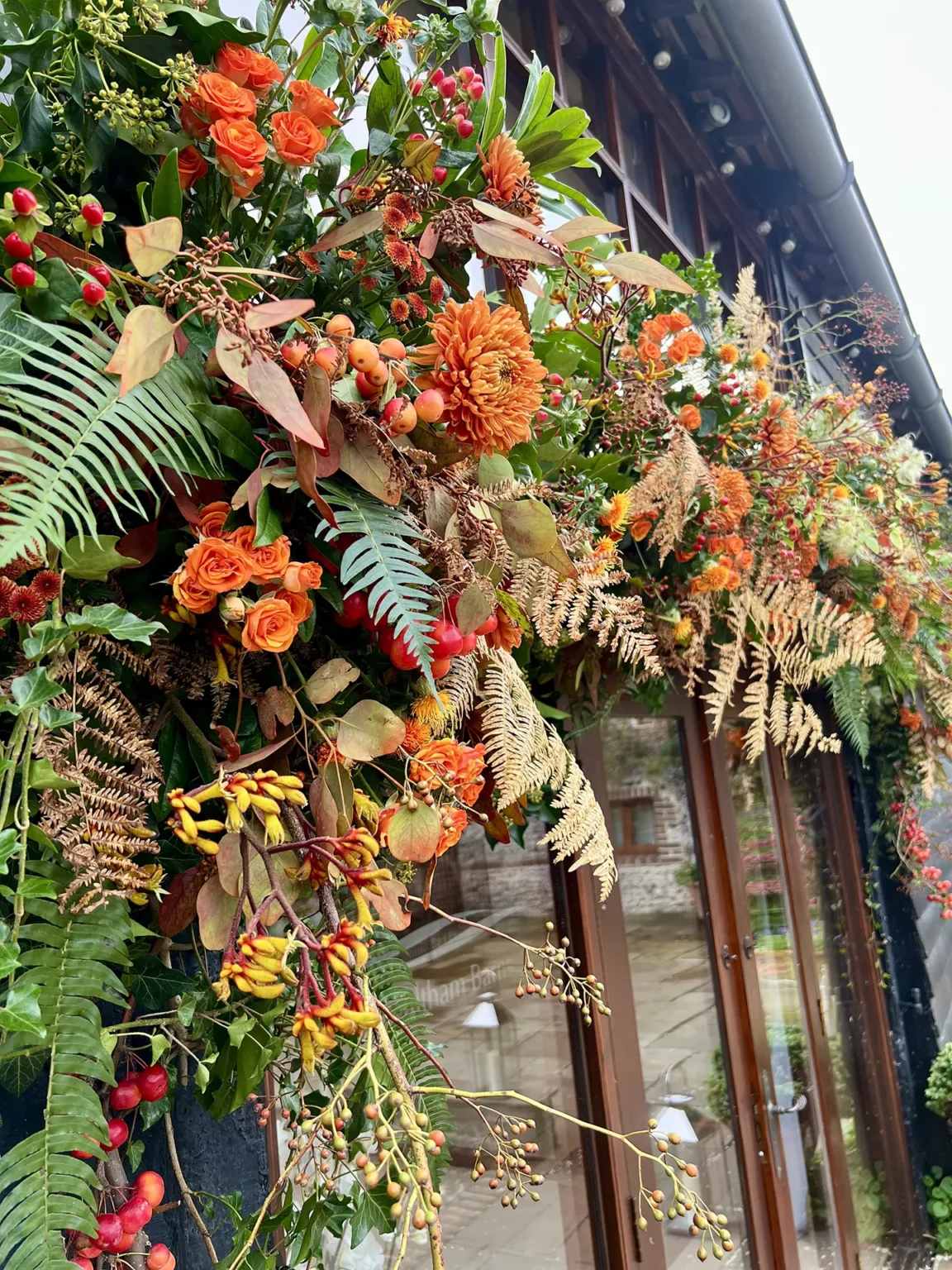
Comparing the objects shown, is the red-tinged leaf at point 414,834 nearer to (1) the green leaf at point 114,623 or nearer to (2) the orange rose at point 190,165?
(1) the green leaf at point 114,623

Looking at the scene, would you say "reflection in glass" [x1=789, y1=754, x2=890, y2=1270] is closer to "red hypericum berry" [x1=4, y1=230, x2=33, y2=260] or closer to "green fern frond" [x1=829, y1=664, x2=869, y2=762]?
"green fern frond" [x1=829, y1=664, x2=869, y2=762]

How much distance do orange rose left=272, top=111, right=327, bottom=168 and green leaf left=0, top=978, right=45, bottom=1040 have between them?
A: 0.58 m

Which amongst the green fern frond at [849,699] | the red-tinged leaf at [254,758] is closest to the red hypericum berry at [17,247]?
the red-tinged leaf at [254,758]

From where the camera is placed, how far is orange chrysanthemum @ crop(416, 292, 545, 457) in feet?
1.98

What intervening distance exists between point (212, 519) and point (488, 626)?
0.80 ft

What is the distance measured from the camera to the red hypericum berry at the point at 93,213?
0.54 metres

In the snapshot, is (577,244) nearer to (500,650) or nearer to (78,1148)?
(500,650)

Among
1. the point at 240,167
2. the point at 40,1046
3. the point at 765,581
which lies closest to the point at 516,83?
the point at 765,581

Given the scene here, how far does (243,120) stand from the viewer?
0.58 metres

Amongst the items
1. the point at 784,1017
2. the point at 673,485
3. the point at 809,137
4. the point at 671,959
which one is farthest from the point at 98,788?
the point at 809,137

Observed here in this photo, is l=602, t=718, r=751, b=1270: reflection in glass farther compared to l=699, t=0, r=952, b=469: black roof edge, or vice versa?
l=699, t=0, r=952, b=469: black roof edge

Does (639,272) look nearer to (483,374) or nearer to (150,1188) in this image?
(483,374)

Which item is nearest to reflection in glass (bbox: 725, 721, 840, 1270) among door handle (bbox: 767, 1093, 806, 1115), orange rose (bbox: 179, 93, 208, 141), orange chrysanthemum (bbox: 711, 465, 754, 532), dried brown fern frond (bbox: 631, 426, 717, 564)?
door handle (bbox: 767, 1093, 806, 1115)

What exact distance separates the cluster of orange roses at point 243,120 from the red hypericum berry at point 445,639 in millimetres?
357
